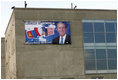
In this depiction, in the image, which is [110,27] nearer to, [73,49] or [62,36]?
[73,49]

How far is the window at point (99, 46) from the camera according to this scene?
110 feet

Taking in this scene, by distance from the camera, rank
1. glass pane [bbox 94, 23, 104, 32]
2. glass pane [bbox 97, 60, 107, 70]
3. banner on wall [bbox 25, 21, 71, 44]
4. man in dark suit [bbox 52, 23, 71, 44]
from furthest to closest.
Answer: glass pane [bbox 94, 23, 104, 32]
glass pane [bbox 97, 60, 107, 70]
man in dark suit [bbox 52, 23, 71, 44]
banner on wall [bbox 25, 21, 71, 44]

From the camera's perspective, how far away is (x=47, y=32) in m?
32.9

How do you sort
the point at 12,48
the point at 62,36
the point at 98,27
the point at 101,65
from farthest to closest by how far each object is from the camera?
the point at 12,48 → the point at 98,27 → the point at 101,65 → the point at 62,36

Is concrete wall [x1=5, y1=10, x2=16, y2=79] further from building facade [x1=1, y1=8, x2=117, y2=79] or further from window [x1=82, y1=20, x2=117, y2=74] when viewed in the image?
window [x1=82, y1=20, x2=117, y2=74]

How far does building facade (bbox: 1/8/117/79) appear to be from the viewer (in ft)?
105

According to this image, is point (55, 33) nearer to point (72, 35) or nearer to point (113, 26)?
point (72, 35)

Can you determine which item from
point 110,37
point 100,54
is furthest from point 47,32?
point 110,37

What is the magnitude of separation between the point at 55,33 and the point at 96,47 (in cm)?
562

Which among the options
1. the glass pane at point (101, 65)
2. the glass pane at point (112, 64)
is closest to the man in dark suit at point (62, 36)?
the glass pane at point (101, 65)

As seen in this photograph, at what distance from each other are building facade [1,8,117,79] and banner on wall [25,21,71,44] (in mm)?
453

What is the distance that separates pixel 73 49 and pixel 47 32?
3971 mm

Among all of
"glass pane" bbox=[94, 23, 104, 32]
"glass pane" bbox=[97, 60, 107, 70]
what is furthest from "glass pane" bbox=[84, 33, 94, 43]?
"glass pane" bbox=[97, 60, 107, 70]

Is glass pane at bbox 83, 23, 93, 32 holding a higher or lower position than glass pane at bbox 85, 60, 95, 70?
higher
